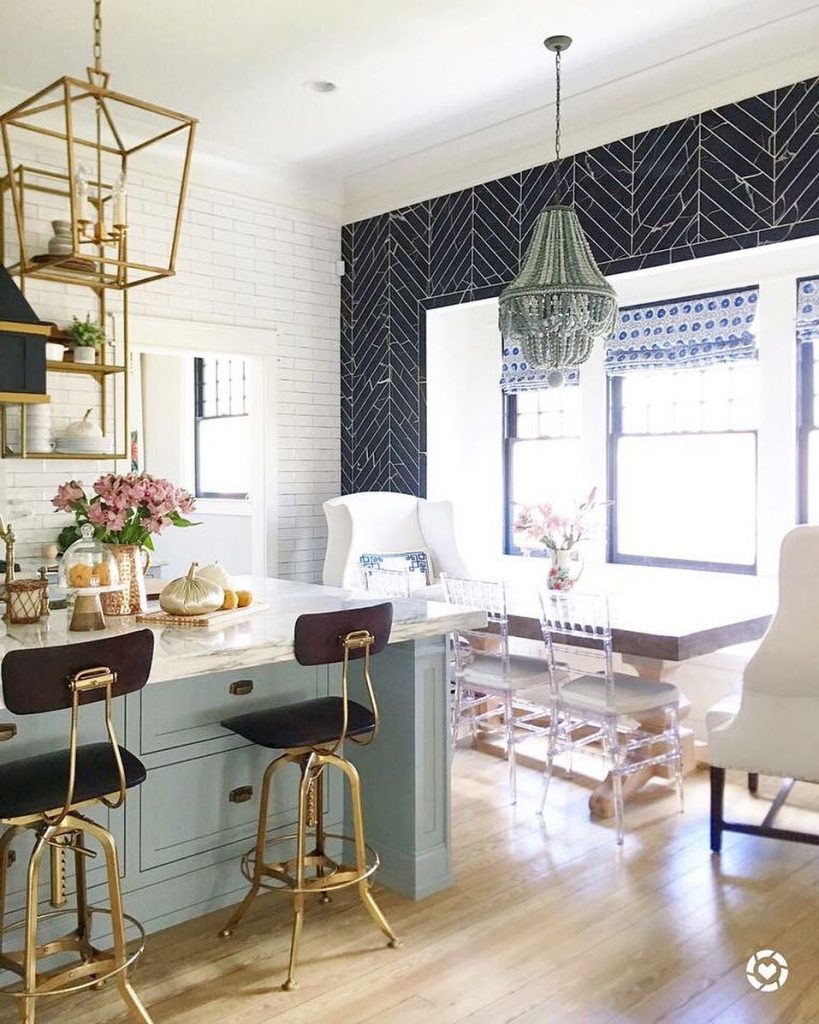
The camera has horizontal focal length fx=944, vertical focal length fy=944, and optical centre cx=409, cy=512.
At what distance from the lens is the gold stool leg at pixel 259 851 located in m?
2.72

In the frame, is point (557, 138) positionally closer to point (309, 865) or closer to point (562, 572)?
point (562, 572)

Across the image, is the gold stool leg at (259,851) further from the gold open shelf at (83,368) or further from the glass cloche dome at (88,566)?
the gold open shelf at (83,368)

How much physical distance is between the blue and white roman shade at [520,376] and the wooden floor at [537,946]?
308 cm

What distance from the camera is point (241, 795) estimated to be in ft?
9.71

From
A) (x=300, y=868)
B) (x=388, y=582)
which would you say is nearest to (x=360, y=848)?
(x=300, y=868)

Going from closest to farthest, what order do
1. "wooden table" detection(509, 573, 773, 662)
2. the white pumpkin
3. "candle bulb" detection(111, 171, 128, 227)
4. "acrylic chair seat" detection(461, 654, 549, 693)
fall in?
1. the white pumpkin
2. "candle bulb" detection(111, 171, 128, 227)
3. "wooden table" detection(509, 573, 773, 662)
4. "acrylic chair seat" detection(461, 654, 549, 693)

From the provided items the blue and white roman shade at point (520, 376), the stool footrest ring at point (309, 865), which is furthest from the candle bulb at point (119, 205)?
the blue and white roman shade at point (520, 376)

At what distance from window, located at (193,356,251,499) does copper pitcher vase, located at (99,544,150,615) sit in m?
4.24

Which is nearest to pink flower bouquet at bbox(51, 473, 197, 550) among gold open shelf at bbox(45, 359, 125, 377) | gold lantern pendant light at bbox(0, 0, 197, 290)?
gold lantern pendant light at bbox(0, 0, 197, 290)

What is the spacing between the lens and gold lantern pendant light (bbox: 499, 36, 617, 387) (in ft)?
12.6

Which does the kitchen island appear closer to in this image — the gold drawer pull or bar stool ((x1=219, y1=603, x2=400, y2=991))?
the gold drawer pull

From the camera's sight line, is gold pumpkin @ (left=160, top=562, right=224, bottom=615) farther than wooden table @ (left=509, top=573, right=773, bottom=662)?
No

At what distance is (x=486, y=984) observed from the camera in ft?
8.29

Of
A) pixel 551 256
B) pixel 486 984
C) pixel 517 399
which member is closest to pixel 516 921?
pixel 486 984
